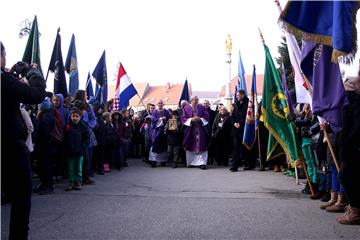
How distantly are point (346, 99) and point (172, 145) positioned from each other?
746 cm

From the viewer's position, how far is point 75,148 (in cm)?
771

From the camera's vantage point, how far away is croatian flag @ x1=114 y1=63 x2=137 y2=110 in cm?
1415

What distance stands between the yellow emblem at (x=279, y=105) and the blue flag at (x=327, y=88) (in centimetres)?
259

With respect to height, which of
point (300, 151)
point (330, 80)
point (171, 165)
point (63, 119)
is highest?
point (330, 80)

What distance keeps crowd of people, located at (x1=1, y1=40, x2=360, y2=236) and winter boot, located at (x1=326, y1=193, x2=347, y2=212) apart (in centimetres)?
1

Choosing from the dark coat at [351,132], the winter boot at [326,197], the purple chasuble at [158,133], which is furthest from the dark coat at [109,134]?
the dark coat at [351,132]

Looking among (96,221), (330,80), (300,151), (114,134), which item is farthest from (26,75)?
(114,134)

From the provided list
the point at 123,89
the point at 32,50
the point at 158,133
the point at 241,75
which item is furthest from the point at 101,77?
the point at 241,75

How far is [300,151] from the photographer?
24.6 feet

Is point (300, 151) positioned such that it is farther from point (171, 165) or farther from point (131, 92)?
point (131, 92)

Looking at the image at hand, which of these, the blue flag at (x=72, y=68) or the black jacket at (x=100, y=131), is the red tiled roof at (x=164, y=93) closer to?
the blue flag at (x=72, y=68)

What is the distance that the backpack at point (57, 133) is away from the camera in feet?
25.6

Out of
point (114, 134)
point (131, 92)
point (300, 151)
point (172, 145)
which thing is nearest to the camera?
point (300, 151)

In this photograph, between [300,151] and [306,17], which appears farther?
[300,151]
